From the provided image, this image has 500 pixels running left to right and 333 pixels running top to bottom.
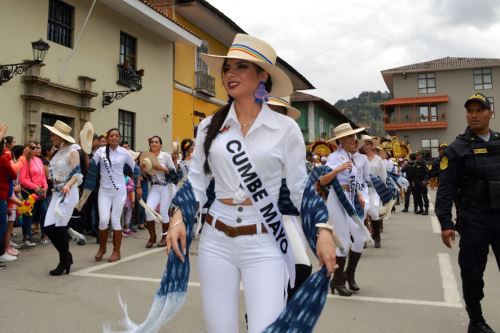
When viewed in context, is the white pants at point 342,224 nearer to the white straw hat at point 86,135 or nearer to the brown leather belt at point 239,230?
the brown leather belt at point 239,230

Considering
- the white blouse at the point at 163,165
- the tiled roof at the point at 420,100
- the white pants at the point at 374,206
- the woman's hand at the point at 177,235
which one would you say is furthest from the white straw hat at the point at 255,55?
the tiled roof at the point at 420,100

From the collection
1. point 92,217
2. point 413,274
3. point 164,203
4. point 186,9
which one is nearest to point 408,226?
point 413,274

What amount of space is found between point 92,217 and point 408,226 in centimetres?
815

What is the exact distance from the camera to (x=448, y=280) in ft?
20.1

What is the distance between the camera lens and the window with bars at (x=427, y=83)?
5397 centimetres

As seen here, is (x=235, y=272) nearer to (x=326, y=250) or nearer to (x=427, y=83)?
(x=326, y=250)

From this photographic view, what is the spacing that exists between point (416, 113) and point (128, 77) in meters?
44.6

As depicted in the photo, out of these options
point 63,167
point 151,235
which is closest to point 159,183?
point 151,235

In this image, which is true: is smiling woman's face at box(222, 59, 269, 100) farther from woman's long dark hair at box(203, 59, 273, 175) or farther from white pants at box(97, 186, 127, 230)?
white pants at box(97, 186, 127, 230)

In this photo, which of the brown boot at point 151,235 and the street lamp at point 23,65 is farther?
the street lamp at point 23,65

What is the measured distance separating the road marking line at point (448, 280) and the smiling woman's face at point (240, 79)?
3.89 metres

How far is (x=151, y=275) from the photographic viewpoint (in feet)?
20.6

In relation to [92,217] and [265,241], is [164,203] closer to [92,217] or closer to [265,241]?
[92,217]

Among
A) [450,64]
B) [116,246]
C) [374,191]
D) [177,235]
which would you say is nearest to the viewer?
[177,235]
